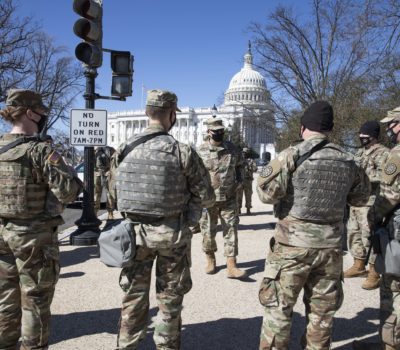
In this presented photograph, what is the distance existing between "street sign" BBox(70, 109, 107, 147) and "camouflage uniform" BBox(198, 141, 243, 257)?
204cm

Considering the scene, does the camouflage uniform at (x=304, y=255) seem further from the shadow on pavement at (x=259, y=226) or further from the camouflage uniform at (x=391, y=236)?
the shadow on pavement at (x=259, y=226)

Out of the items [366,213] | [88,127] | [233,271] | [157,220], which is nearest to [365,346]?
[157,220]

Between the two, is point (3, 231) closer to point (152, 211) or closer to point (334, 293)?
point (152, 211)

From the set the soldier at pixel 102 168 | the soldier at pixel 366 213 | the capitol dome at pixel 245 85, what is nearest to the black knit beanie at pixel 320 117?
the soldier at pixel 366 213

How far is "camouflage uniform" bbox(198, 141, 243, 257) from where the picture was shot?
5.91 m

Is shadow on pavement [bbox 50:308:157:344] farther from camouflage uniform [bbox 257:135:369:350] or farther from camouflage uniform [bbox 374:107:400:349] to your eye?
camouflage uniform [bbox 374:107:400:349]

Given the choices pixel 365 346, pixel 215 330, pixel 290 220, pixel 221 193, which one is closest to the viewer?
pixel 290 220

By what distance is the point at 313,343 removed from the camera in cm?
302

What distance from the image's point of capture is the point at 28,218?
9.86ft

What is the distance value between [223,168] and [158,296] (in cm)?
330

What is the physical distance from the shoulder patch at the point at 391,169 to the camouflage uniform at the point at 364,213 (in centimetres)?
246

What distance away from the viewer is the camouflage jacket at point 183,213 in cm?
301

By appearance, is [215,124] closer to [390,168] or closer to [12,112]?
[390,168]

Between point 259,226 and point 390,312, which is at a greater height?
point 390,312
